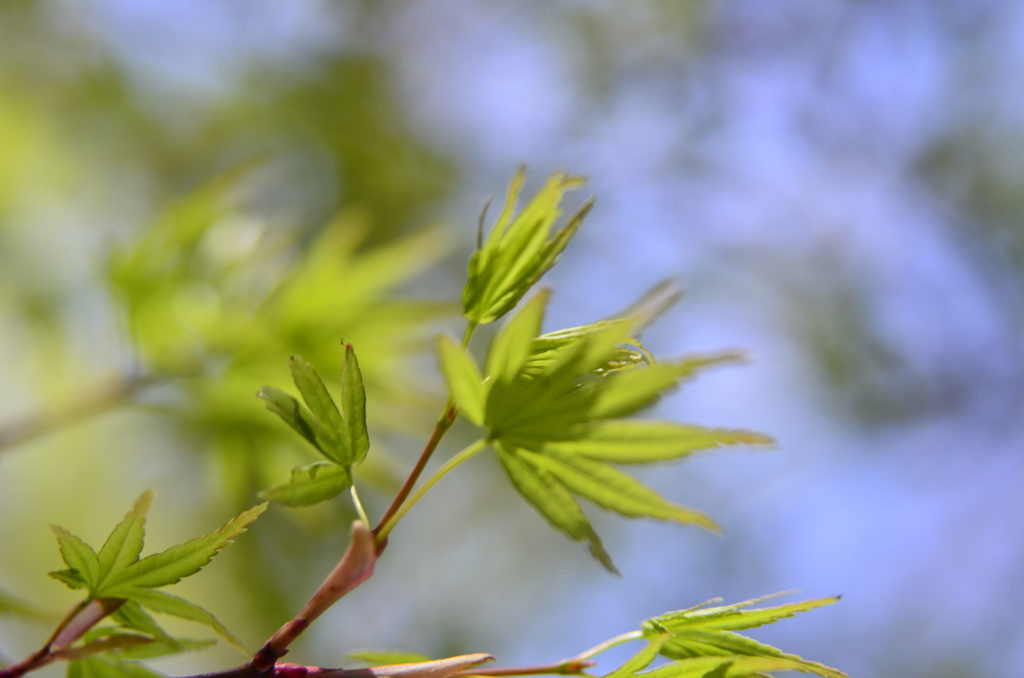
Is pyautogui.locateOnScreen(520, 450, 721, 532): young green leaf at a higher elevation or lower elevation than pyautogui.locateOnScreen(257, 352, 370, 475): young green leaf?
lower

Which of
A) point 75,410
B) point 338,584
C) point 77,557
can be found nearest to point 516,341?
point 338,584

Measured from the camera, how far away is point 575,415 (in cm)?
38

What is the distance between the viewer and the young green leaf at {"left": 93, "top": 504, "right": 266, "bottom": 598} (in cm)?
38

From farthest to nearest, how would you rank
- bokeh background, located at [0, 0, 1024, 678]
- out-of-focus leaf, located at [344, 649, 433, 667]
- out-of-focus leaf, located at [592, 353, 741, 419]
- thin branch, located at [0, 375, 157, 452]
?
bokeh background, located at [0, 0, 1024, 678] < thin branch, located at [0, 375, 157, 452] < out-of-focus leaf, located at [344, 649, 433, 667] < out-of-focus leaf, located at [592, 353, 741, 419]

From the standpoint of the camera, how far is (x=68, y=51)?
6.93 ft

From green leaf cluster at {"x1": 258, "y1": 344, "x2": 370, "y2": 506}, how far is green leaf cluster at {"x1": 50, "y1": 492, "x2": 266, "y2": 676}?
0.03 meters

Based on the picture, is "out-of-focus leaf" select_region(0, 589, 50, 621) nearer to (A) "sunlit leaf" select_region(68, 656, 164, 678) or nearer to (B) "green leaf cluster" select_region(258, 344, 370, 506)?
(A) "sunlit leaf" select_region(68, 656, 164, 678)

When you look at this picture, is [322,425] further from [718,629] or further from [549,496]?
[718,629]

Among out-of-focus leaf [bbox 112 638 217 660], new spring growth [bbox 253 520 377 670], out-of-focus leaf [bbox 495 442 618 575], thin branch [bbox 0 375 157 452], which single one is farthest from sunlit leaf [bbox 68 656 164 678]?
thin branch [bbox 0 375 157 452]

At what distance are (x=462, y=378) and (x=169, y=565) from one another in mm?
181

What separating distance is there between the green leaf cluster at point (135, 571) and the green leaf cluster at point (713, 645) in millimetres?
217

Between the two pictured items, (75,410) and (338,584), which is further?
(75,410)

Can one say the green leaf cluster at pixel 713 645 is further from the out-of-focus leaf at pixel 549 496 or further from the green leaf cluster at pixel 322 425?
the green leaf cluster at pixel 322 425

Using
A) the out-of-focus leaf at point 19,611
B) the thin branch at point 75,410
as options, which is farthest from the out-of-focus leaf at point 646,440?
the thin branch at point 75,410
